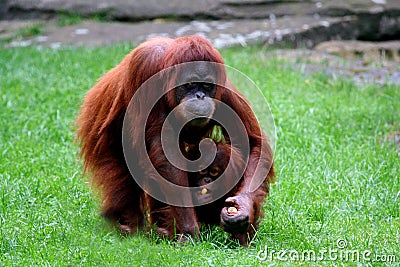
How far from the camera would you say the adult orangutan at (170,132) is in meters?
3.77

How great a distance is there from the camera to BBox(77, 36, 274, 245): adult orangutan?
12.4 feet

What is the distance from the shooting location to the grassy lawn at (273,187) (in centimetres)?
358

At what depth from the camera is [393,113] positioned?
6387 millimetres

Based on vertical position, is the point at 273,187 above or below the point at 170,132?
below

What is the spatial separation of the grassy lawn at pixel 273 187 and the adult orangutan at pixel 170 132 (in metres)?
0.15

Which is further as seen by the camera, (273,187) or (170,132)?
(273,187)

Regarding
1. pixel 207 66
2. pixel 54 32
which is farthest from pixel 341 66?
pixel 207 66

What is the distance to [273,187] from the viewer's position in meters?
4.73

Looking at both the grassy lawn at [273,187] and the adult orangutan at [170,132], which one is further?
the adult orangutan at [170,132]

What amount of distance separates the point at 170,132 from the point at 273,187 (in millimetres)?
1124

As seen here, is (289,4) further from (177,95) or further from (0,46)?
(177,95)

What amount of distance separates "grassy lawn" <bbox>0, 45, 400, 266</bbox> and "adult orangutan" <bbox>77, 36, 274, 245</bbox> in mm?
155

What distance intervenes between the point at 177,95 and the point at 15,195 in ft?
4.48

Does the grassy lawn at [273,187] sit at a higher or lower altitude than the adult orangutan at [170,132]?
lower
